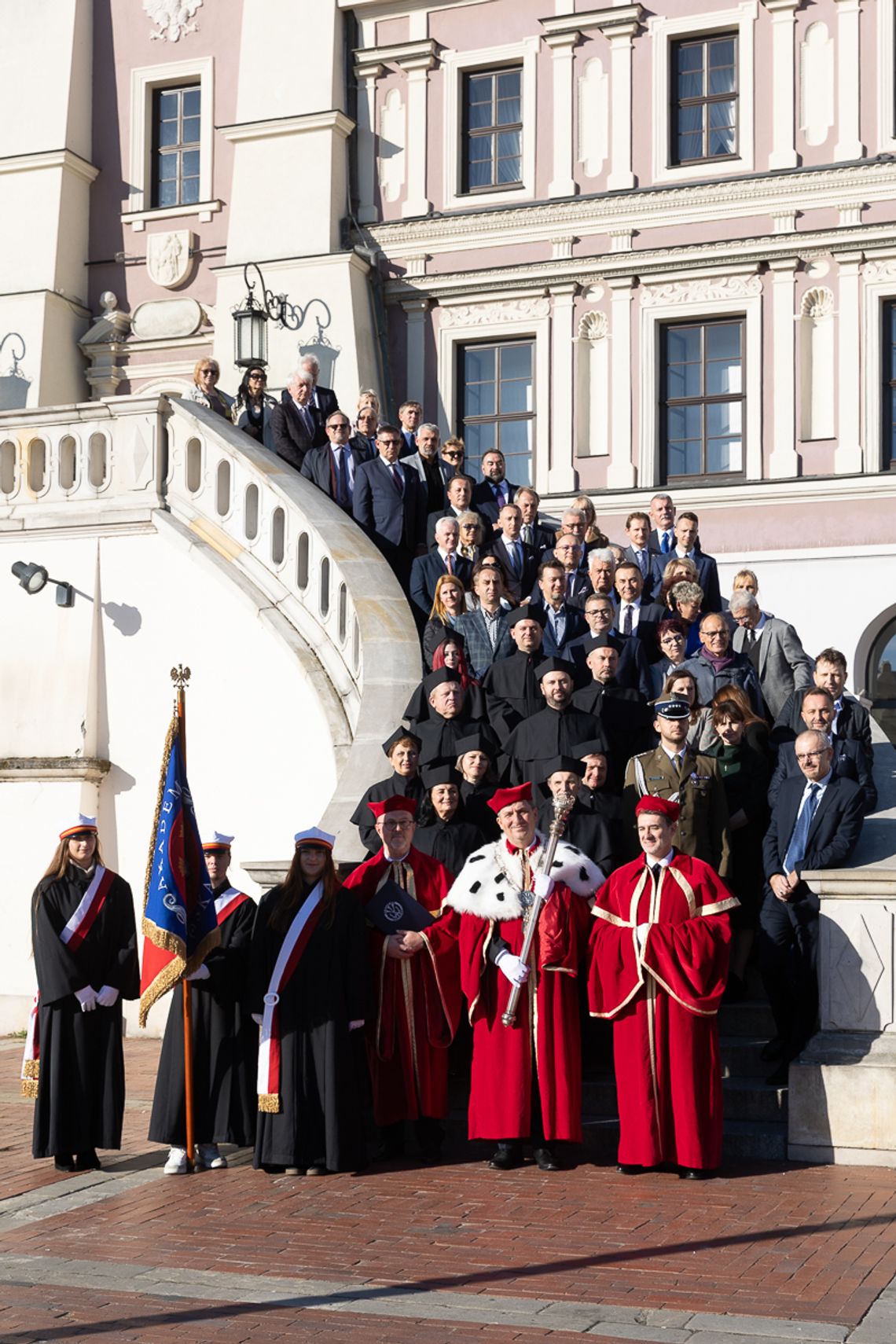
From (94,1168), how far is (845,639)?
42.6ft

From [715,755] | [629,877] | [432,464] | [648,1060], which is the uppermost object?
[432,464]

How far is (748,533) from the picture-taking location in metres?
20.6

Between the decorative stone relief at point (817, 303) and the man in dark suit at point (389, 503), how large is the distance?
8686mm

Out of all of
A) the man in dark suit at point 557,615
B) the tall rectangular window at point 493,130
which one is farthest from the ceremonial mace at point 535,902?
the tall rectangular window at point 493,130

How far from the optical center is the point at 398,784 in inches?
385

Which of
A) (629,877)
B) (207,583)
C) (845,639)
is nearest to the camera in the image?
(629,877)

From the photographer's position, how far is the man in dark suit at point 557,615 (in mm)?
11375

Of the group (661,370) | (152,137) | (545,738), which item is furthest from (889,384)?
(545,738)

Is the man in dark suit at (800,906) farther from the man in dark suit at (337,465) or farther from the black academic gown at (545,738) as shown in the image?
the man in dark suit at (337,465)

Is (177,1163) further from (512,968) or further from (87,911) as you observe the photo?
(512,968)

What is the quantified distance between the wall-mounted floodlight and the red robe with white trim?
6229 mm

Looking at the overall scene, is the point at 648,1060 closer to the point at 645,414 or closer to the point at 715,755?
the point at 715,755

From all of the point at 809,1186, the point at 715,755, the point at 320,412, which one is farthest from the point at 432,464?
the point at 809,1186

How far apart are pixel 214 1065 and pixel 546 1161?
65.4 inches
